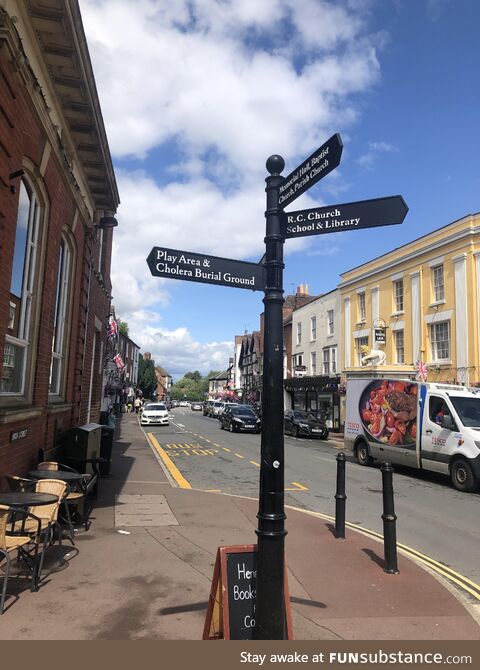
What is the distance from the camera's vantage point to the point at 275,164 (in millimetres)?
3682

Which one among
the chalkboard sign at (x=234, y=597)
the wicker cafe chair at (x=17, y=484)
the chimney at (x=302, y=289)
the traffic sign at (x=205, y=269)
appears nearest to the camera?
the chalkboard sign at (x=234, y=597)

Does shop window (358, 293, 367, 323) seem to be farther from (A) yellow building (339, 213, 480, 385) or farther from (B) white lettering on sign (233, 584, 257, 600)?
(B) white lettering on sign (233, 584, 257, 600)

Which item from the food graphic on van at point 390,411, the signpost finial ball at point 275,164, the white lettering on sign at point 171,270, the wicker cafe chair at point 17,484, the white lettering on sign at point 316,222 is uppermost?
the signpost finial ball at point 275,164

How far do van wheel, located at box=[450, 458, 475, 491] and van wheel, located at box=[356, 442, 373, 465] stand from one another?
3.81 m

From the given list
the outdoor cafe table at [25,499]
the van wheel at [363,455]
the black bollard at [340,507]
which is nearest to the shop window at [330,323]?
the van wheel at [363,455]

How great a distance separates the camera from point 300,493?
34.5 feet

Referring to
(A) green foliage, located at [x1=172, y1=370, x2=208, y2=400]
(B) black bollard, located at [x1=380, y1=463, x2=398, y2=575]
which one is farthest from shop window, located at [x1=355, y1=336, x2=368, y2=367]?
(A) green foliage, located at [x1=172, y1=370, x2=208, y2=400]

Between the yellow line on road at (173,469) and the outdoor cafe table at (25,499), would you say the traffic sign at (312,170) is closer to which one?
the outdoor cafe table at (25,499)

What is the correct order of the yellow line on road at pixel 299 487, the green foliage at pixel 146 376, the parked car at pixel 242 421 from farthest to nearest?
the green foliage at pixel 146 376, the parked car at pixel 242 421, the yellow line on road at pixel 299 487

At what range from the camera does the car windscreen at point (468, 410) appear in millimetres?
12250

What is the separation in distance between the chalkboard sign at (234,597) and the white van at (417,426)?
9.51 meters

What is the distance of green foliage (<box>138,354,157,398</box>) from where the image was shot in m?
84.6
